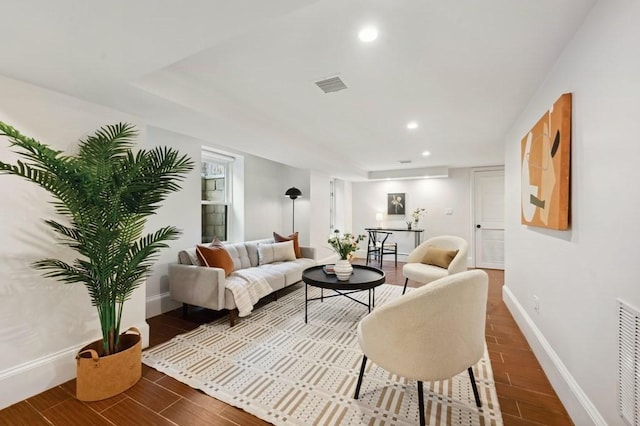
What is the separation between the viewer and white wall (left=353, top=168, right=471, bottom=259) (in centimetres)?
650

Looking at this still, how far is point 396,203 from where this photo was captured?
7223mm

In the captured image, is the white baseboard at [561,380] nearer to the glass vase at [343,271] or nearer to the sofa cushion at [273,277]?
the glass vase at [343,271]

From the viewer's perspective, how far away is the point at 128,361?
2000 millimetres

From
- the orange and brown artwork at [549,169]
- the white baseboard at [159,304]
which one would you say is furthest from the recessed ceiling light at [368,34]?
the white baseboard at [159,304]

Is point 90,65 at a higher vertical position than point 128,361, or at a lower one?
higher

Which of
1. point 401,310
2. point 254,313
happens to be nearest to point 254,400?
point 401,310

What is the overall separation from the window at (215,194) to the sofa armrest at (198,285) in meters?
1.31

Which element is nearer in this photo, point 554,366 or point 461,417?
point 461,417

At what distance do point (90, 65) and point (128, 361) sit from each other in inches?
79.2

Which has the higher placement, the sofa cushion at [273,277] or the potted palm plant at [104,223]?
the potted palm plant at [104,223]

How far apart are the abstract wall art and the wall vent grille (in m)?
6.01

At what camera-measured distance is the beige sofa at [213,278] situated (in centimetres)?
296

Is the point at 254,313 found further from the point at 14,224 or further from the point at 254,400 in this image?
the point at 14,224

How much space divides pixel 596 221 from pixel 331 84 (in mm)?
1985
